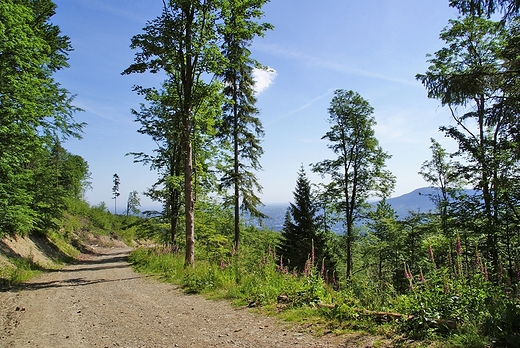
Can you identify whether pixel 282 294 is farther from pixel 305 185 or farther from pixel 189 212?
pixel 305 185

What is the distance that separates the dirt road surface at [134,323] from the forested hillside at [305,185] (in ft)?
2.53

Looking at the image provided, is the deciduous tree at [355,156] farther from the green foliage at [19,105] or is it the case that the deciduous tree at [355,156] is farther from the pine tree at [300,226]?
the green foliage at [19,105]

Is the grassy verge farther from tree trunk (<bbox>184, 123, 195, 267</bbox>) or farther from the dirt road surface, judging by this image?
tree trunk (<bbox>184, 123, 195, 267</bbox>)

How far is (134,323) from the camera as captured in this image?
5562 millimetres

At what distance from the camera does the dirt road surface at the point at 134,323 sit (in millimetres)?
4512

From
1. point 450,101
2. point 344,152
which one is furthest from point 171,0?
point 344,152

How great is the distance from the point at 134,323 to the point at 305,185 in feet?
82.4

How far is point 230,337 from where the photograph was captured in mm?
4574

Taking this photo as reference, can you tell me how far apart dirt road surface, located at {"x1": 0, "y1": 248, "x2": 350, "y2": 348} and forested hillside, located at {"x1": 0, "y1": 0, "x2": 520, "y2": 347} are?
2.53 feet

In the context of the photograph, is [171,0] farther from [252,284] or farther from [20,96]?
[252,284]

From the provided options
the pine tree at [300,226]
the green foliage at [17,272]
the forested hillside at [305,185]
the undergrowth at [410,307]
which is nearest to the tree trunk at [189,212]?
the forested hillside at [305,185]

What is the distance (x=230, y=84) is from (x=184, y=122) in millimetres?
8111

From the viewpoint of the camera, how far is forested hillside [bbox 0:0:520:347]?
170 inches

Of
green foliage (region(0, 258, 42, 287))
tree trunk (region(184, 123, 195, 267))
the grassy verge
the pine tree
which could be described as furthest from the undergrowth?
the pine tree
